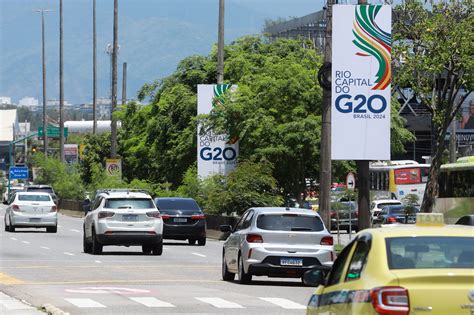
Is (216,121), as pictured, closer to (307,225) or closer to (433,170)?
(433,170)

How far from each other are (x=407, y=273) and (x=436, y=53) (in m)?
37.4

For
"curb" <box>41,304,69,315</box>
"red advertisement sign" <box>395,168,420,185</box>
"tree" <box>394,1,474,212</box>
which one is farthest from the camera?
"red advertisement sign" <box>395,168,420,185</box>

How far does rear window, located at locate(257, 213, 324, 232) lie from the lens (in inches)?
972

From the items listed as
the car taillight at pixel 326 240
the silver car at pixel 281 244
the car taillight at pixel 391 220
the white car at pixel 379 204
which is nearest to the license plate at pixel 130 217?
the silver car at pixel 281 244

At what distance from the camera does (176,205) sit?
43.9 m

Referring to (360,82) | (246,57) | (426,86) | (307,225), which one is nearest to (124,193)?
(360,82)

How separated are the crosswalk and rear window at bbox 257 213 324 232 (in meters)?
3.69

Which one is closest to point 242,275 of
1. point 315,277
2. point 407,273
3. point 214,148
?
point 315,277

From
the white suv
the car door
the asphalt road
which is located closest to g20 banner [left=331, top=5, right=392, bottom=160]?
the asphalt road

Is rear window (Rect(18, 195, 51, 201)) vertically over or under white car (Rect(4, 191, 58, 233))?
over

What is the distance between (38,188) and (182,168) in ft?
57.3

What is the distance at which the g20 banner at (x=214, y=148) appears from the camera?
51438 millimetres

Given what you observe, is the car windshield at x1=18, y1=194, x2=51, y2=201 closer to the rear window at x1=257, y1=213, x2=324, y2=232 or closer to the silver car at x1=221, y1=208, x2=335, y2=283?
the silver car at x1=221, y1=208, x2=335, y2=283

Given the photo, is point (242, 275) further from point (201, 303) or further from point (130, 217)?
point (130, 217)
